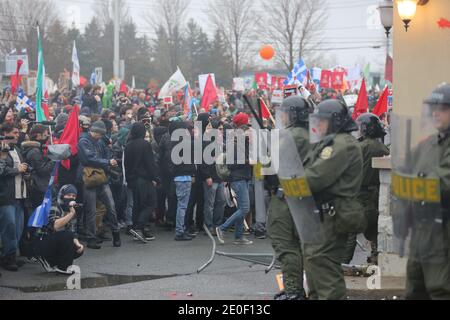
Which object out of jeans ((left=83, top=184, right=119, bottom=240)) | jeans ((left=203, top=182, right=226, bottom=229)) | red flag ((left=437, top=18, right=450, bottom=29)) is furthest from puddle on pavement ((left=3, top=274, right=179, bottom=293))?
red flag ((left=437, top=18, right=450, bottom=29))

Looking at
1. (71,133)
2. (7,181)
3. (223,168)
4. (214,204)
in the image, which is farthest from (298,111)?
(214,204)

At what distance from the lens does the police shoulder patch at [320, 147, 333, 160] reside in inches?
270

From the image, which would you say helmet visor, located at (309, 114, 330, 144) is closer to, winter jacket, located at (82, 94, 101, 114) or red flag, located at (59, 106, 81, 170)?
red flag, located at (59, 106, 81, 170)

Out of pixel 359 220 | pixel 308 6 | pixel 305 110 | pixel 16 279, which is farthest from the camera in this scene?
pixel 308 6

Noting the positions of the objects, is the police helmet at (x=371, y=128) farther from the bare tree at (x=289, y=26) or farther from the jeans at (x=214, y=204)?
the bare tree at (x=289, y=26)

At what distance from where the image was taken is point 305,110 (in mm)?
8219

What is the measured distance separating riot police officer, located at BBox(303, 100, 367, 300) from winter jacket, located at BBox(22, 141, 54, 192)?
18.2ft

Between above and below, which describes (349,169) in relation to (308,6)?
below

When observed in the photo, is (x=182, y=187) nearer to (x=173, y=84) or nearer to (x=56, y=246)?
(x=56, y=246)

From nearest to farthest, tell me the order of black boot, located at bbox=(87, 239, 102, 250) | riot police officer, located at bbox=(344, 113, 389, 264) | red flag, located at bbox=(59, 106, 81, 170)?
riot police officer, located at bbox=(344, 113, 389, 264), red flag, located at bbox=(59, 106, 81, 170), black boot, located at bbox=(87, 239, 102, 250)

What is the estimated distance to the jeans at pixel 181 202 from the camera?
528 inches
